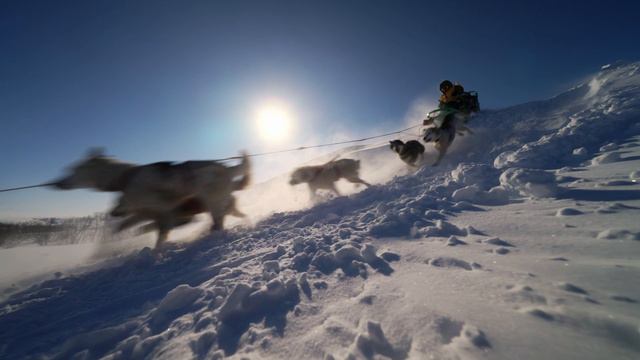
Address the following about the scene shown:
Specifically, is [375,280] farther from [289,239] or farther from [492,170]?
[492,170]

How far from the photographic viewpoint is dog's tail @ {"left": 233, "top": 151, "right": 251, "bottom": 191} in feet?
22.9

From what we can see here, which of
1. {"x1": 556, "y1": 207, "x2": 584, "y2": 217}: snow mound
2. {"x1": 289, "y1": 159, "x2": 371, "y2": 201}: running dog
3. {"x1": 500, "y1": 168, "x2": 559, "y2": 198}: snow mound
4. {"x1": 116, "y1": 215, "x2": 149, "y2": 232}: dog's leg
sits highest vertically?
Answer: {"x1": 289, "y1": 159, "x2": 371, "y2": 201}: running dog

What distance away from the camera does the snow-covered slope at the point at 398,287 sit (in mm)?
1682

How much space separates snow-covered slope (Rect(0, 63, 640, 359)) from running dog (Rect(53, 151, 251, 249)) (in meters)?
0.99

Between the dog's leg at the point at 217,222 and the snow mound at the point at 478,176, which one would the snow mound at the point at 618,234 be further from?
the dog's leg at the point at 217,222

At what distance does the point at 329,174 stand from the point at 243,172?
2.92 m

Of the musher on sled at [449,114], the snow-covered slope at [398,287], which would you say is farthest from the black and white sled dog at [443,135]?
the snow-covered slope at [398,287]

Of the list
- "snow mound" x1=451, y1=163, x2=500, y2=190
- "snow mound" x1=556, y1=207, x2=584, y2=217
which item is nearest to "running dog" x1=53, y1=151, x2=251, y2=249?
"snow mound" x1=451, y1=163, x2=500, y2=190

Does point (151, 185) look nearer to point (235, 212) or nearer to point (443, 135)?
point (235, 212)

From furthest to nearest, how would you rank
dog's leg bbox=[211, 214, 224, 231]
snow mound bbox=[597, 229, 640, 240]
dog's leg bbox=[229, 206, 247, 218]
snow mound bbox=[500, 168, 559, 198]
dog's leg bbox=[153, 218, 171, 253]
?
1. dog's leg bbox=[229, 206, 247, 218]
2. dog's leg bbox=[211, 214, 224, 231]
3. dog's leg bbox=[153, 218, 171, 253]
4. snow mound bbox=[500, 168, 559, 198]
5. snow mound bbox=[597, 229, 640, 240]

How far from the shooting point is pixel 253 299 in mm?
2475

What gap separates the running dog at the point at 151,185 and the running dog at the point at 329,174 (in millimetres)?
3435

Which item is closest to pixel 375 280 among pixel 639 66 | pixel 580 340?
pixel 580 340

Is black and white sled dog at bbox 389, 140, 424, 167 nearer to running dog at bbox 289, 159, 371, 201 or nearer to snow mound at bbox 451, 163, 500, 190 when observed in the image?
running dog at bbox 289, 159, 371, 201
